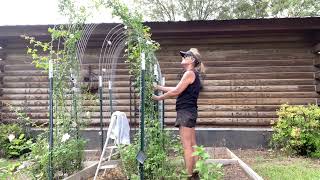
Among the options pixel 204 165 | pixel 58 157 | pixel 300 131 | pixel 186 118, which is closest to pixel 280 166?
pixel 300 131

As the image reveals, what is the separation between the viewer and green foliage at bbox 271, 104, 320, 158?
968 cm

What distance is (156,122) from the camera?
21.3ft

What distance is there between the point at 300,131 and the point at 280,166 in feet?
6.10

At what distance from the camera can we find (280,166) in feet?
26.7

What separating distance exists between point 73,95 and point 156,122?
1658 mm

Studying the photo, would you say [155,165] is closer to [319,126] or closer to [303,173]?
[303,173]

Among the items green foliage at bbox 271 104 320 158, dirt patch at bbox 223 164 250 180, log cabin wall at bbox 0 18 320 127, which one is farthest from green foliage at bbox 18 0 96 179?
green foliage at bbox 271 104 320 158

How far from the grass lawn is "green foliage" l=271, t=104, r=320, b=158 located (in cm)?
37

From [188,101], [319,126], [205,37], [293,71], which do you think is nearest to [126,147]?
[188,101]

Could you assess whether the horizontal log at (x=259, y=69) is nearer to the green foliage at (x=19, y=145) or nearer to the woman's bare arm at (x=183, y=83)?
the green foliage at (x=19, y=145)

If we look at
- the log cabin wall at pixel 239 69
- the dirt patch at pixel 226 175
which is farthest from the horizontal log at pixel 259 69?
the dirt patch at pixel 226 175

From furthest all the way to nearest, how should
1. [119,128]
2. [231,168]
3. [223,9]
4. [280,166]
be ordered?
[223,9], [280,166], [231,168], [119,128]

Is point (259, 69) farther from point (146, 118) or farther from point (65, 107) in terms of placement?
point (65, 107)

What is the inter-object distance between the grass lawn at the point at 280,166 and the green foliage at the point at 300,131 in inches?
14.5
